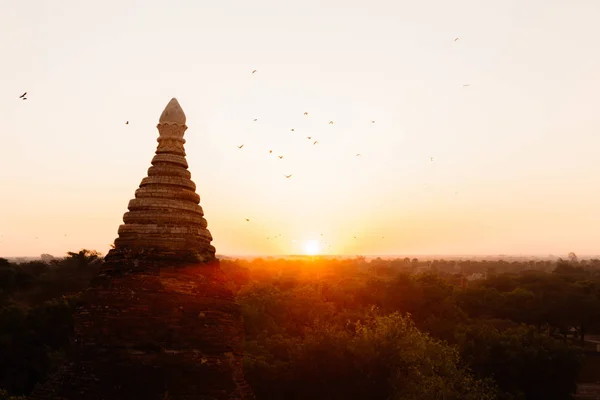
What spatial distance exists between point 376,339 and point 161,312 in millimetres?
18370

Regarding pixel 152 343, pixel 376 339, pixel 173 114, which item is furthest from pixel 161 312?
pixel 376 339

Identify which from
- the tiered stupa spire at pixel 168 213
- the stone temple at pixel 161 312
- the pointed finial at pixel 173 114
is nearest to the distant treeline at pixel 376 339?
the stone temple at pixel 161 312

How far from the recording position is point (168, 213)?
11.1 metres

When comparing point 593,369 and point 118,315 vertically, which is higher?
point 118,315

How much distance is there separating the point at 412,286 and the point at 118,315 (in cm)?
4756

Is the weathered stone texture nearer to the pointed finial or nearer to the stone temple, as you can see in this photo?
the stone temple

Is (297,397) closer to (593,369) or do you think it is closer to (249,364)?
(249,364)

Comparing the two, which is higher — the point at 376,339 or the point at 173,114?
the point at 173,114

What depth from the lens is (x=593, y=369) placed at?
1943 inches

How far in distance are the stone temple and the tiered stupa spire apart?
0.02 m

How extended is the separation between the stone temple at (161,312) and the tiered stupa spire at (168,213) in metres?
0.02

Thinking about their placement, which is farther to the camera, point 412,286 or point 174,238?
point 412,286

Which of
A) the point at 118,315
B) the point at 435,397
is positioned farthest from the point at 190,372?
the point at 435,397

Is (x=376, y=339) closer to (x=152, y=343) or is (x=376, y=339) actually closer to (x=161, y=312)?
(x=161, y=312)
